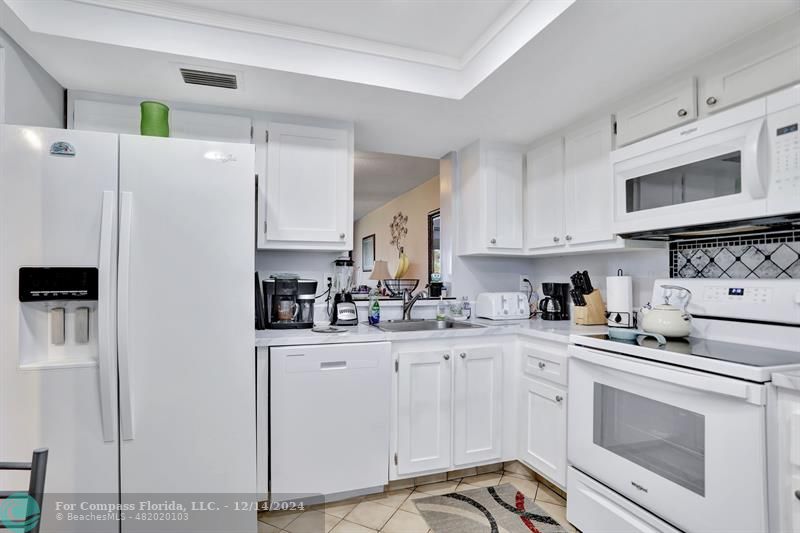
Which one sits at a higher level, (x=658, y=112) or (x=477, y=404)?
(x=658, y=112)

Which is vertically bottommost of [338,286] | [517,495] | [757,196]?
[517,495]

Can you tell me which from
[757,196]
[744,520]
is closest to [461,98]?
[757,196]

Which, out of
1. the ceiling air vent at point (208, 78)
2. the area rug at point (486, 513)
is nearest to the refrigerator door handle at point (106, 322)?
the ceiling air vent at point (208, 78)

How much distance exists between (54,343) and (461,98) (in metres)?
2.13

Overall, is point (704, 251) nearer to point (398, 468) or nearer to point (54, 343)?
point (398, 468)

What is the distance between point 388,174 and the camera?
456 cm

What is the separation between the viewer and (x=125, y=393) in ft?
5.21

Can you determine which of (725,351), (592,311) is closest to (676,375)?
(725,351)

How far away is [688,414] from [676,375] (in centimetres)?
14

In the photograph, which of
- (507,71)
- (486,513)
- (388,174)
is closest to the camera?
(507,71)

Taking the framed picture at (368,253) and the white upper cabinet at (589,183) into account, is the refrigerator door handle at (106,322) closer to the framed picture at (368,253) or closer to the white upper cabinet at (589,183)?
the white upper cabinet at (589,183)

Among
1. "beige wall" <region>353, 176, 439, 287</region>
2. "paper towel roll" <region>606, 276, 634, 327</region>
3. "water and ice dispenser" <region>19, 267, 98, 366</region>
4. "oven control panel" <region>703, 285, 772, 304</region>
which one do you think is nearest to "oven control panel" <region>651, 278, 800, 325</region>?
"oven control panel" <region>703, 285, 772, 304</region>

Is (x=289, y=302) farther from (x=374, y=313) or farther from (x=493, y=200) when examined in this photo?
(x=493, y=200)

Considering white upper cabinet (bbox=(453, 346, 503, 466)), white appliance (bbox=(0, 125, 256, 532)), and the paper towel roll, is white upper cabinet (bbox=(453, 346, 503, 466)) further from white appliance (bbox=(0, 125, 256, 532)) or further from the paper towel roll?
white appliance (bbox=(0, 125, 256, 532))
